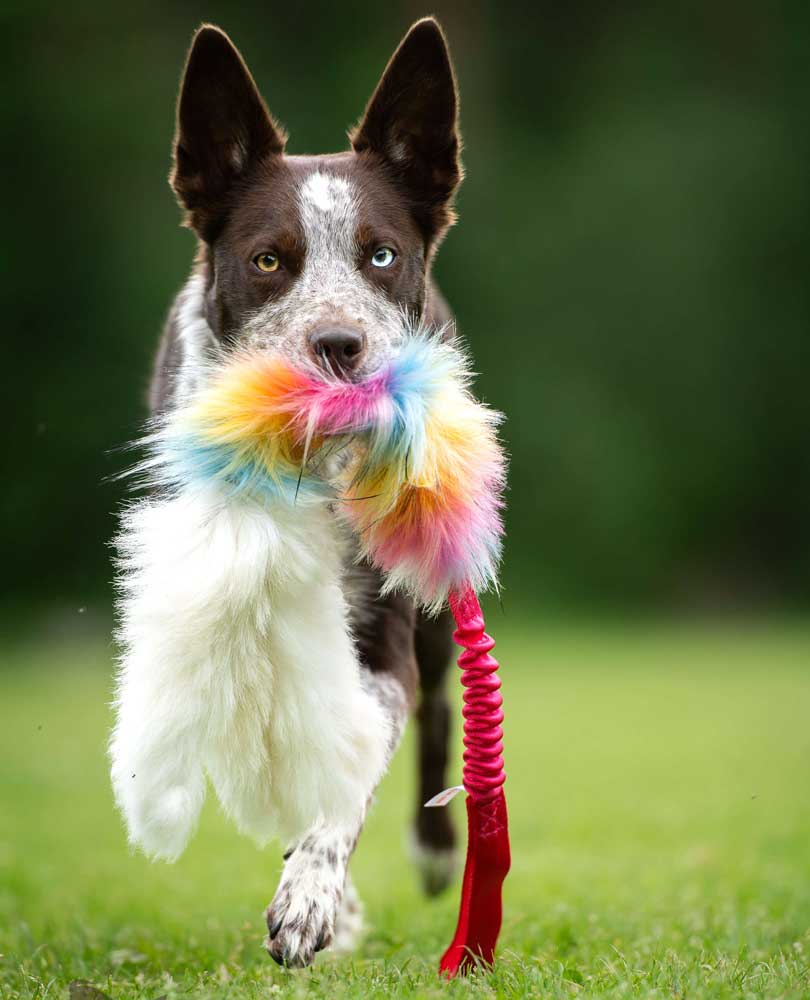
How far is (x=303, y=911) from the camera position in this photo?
3150mm

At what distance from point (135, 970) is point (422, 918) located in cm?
131

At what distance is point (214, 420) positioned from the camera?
3049 mm

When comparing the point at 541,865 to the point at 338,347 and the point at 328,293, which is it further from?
the point at 338,347

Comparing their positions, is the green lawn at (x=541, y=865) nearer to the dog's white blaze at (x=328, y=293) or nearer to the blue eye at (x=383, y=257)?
the dog's white blaze at (x=328, y=293)

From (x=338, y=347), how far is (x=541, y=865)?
3.09 m

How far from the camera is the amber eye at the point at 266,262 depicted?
3717 mm

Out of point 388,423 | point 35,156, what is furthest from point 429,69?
point 35,156

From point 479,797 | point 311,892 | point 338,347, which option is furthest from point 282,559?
point 311,892

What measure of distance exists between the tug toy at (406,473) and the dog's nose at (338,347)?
15 cm

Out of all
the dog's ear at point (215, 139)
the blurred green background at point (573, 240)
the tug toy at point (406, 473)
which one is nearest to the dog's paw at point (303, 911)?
the tug toy at point (406, 473)

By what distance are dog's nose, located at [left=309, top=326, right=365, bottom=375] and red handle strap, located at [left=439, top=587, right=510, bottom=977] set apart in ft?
2.04

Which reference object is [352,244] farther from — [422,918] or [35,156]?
[35,156]

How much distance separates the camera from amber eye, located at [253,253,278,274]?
3717mm

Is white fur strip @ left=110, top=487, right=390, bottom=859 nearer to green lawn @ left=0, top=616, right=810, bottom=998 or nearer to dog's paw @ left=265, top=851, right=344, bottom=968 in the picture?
dog's paw @ left=265, top=851, right=344, bottom=968
